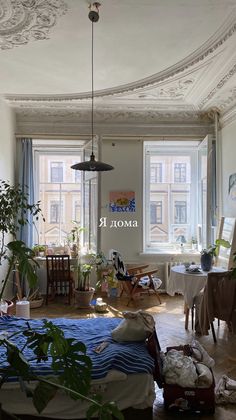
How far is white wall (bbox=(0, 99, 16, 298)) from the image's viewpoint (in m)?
5.40

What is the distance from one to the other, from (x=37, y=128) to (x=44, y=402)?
5.83 metres

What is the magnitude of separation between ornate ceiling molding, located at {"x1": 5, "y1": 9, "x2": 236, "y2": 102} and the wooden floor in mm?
3445

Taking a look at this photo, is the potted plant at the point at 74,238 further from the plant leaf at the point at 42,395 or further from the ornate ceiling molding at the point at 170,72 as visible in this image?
the plant leaf at the point at 42,395

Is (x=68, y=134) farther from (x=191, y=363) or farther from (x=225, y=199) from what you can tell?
(x=191, y=363)

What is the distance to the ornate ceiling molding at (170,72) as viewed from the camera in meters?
3.43

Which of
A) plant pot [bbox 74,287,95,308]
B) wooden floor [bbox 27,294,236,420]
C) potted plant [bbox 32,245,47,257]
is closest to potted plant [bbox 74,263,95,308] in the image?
plant pot [bbox 74,287,95,308]

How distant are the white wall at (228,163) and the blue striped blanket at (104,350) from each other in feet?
10.2

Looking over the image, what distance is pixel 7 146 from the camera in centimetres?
573

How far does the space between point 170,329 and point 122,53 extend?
3.55m

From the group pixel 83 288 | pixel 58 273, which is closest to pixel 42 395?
pixel 83 288

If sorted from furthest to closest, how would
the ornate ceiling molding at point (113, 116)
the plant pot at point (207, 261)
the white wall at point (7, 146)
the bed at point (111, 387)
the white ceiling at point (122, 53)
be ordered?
the ornate ceiling molding at point (113, 116), the white wall at point (7, 146), the plant pot at point (207, 261), the white ceiling at point (122, 53), the bed at point (111, 387)

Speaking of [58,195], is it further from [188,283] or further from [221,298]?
[221,298]

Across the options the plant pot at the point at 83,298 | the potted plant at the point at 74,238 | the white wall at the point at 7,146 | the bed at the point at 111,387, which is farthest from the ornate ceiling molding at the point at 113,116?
the bed at the point at 111,387

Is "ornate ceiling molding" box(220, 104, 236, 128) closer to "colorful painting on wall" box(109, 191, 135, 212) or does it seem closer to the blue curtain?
"colorful painting on wall" box(109, 191, 135, 212)
